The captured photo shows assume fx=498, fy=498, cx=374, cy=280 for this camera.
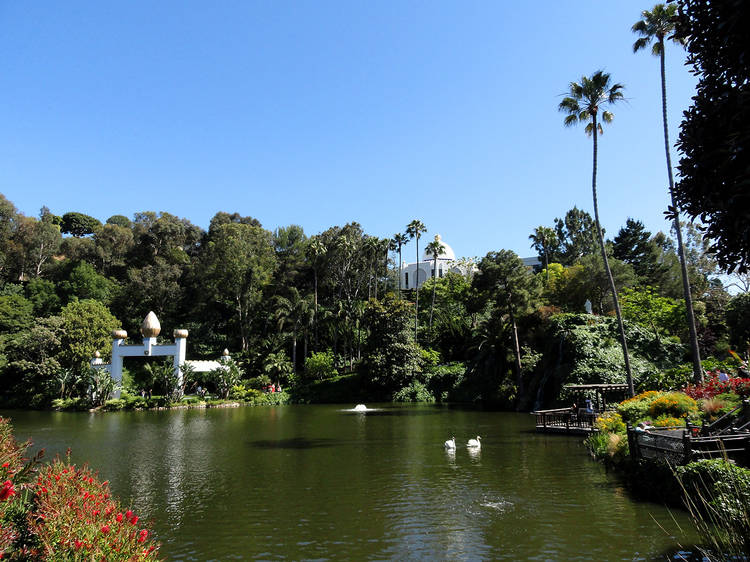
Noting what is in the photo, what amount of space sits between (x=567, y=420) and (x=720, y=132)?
20.5 m

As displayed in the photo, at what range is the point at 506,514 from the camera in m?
11.2

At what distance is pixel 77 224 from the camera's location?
9962 cm

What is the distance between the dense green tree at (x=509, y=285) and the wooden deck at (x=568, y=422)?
37.0 feet

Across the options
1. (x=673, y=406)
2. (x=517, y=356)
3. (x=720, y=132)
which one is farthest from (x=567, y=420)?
(x=720, y=132)

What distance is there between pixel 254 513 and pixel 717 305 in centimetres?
4799

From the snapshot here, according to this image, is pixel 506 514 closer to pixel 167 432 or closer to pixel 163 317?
pixel 167 432

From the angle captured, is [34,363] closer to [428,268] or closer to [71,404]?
[71,404]

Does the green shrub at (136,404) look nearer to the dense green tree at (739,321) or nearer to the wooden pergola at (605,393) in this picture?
the wooden pergola at (605,393)

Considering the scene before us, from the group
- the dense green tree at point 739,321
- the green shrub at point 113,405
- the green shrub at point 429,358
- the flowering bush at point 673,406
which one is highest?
the dense green tree at point 739,321

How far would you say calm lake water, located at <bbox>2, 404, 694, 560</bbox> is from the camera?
9.37m

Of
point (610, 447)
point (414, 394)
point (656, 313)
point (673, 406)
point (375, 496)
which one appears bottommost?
point (414, 394)

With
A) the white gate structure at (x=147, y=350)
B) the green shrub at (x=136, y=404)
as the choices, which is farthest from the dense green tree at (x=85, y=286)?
the green shrub at (x=136, y=404)

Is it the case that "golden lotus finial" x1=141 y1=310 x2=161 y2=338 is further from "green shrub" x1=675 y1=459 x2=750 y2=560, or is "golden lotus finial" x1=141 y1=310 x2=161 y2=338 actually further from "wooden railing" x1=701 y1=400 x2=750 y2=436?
"green shrub" x1=675 y1=459 x2=750 y2=560

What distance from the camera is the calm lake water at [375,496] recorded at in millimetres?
9367
